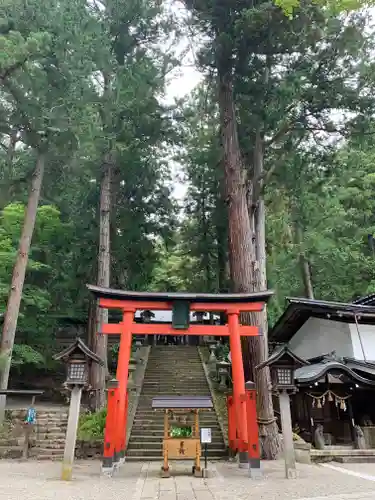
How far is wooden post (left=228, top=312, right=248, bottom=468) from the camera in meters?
8.12

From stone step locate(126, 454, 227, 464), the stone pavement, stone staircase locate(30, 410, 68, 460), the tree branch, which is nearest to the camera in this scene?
the stone pavement

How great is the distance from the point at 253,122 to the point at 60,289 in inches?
428

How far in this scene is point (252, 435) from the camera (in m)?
7.65

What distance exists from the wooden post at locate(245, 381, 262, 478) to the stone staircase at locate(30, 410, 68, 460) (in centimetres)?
556

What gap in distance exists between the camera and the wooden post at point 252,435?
24.3 ft

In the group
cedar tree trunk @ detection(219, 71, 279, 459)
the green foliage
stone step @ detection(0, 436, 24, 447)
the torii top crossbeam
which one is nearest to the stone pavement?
cedar tree trunk @ detection(219, 71, 279, 459)

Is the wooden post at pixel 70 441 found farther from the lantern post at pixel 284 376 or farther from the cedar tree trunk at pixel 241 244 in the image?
the cedar tree trunk at pixel 241 244

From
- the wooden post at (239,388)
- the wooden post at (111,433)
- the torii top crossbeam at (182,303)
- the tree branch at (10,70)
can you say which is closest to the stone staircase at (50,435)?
the wooden post at (111,433)

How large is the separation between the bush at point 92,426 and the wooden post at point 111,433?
2.94m

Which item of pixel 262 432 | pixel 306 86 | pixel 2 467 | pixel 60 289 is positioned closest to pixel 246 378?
pixel 262 432

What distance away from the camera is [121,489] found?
6.41 metres

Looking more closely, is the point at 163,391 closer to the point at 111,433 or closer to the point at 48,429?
the point at 48,429

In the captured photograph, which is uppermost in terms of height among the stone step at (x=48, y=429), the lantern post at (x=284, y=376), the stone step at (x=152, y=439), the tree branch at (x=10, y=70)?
the tree branch at (x=10, y=70)

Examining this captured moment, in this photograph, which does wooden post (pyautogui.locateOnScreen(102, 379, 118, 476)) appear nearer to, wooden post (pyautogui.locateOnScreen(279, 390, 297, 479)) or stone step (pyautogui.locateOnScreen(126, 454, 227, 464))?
stone step (pyautogui.locateOnScreen(126, 454, 227, 464))
